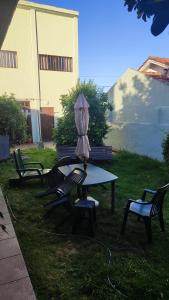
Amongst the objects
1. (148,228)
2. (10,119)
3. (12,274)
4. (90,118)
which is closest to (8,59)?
(10,119)

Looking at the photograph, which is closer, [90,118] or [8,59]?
[90,118]

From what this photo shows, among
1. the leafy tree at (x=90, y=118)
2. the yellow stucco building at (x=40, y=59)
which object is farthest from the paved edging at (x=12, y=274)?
the yellow stucco building at (x=40, y=59)

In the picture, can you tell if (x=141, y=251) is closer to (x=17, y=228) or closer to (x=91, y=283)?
(x=91, y=283)

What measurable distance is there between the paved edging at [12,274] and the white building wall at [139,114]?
7402 mm

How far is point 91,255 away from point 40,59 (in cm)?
1599

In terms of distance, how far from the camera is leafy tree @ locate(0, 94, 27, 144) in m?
11.3

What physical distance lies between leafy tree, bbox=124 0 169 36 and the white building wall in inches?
340

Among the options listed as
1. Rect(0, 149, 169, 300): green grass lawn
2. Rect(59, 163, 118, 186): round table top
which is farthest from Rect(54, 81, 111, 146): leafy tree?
Rect(0, 149, 169, 300): green grass lawn

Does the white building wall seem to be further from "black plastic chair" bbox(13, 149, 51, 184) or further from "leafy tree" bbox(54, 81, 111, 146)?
"black plastic chair" bbox(13, 149, 51, 184)

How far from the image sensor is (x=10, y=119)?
11.3 meters

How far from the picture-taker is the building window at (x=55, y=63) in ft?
55.7

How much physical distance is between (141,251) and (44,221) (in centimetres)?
189

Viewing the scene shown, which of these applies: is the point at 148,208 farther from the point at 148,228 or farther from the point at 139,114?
the point at 139,114

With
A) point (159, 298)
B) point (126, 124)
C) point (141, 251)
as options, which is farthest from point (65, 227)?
point (126, 124)
